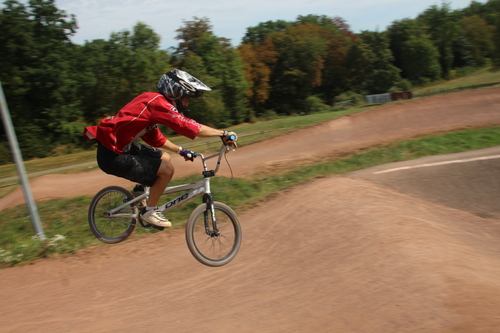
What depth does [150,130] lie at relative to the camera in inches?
251

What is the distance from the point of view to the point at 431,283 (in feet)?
19.2

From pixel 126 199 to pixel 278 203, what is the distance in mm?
4399

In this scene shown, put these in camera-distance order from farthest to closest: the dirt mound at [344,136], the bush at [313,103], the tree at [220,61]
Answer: the bush at [313,103], the tree at [220,61], the dirt mound at [344,136]

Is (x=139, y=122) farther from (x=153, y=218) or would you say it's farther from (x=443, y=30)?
(x=443, y=30)

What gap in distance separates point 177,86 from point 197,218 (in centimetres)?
182

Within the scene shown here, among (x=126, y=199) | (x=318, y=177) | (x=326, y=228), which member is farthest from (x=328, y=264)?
(x=318, y=177)

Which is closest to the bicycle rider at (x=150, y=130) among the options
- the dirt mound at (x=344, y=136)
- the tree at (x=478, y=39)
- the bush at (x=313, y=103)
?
the dirt mound at (x=344, y=136)

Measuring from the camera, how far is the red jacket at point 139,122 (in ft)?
18.9

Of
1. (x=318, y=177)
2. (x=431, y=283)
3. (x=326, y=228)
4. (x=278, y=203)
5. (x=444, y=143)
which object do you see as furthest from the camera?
(x=444, y=143)

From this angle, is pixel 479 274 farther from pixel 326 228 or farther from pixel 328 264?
pixel 326 228

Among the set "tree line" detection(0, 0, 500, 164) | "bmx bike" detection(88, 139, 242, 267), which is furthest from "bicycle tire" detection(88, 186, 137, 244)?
"tree line" detection(0, 0, 500, 164)

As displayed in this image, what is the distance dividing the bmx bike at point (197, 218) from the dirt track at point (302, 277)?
65 cm

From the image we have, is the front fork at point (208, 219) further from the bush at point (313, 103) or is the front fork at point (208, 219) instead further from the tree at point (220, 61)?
the bush at point (313, 103)

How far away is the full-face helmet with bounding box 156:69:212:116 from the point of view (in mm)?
5907
